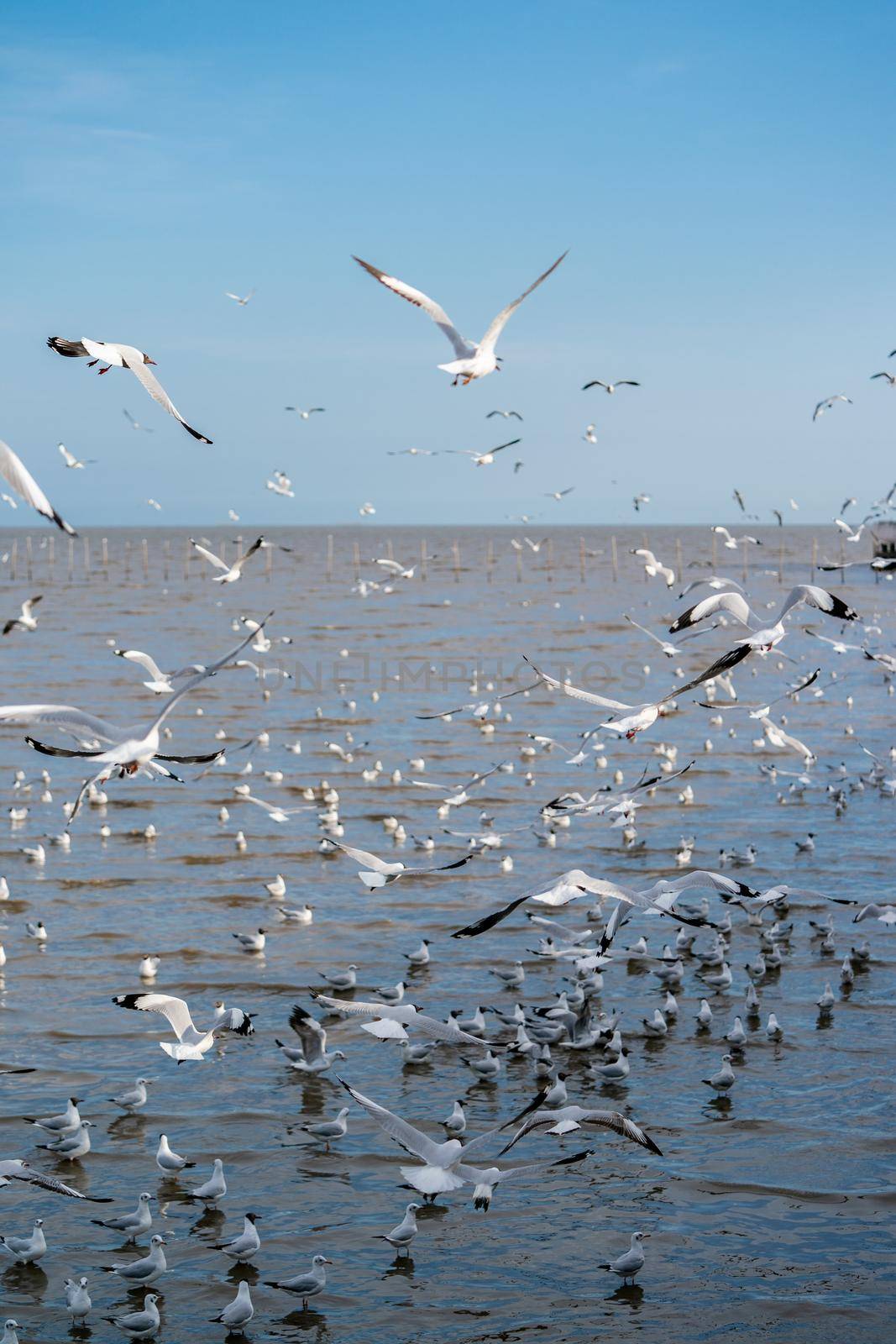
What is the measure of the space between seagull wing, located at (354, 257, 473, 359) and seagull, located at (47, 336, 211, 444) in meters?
2.86

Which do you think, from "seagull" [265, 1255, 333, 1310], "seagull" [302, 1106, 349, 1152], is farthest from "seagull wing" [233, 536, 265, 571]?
"seagull" [265, 1255, 333, 1310]

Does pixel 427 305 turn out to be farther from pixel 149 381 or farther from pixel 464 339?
pixel 149 381

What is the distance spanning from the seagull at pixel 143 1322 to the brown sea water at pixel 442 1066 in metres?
0.15

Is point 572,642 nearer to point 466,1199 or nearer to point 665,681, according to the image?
point 665,681

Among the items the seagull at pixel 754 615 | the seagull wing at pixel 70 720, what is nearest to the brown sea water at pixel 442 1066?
the seagull wing at pixel 70 720

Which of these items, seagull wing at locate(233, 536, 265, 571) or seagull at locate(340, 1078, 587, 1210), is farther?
seagull wing at locate(233, 536, 265, 571)

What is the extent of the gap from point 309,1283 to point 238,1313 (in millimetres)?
484

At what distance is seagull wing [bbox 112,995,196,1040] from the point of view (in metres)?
8.70

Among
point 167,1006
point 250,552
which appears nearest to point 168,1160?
point 167,1006

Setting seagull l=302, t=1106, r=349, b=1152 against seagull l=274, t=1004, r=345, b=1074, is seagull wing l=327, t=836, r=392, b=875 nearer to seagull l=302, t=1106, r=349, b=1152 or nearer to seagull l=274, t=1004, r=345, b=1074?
seagull l=274, t=1004, r=345, b=1074

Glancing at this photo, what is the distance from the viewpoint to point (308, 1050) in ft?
37.2

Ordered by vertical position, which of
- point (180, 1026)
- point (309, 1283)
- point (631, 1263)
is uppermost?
point (631, 1263)

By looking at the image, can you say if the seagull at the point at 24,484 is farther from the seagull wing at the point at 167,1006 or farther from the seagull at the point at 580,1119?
the seagull at the point at 580,1119

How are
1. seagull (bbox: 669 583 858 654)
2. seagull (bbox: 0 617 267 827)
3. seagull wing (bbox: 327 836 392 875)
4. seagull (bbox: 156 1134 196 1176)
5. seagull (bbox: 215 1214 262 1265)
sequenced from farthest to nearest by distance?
seagull wing (bbox: 327 836 392 875) < seagull (bbox: 669 583 858 654) < seagull (bbox: 0 617 267 827) < seagull (bbox: 156 1134 196 1176) < seagull (bbox: 215 1214 262 1265)
